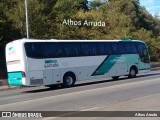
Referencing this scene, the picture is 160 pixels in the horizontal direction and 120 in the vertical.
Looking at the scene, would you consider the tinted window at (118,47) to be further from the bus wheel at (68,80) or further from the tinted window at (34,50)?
the tinted window at (34,50)

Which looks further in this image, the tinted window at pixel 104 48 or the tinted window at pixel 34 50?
the tinted window at pixel 104 48

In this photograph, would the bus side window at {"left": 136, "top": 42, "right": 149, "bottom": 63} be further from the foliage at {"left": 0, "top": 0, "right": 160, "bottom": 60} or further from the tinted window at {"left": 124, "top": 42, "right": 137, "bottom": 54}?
the foliage at {"left": 0, "top": 0, "right": 160, "bottom": 60}

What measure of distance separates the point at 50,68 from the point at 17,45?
2340mm

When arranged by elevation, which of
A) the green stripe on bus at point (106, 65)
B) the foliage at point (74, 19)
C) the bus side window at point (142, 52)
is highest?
the foliage at point (74, 19)

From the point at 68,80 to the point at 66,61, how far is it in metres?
1.16

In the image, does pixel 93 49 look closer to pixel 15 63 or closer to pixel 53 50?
pixel 53 50

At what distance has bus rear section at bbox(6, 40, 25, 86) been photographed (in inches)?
883

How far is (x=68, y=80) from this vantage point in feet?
80.0

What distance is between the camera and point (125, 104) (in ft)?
42.6

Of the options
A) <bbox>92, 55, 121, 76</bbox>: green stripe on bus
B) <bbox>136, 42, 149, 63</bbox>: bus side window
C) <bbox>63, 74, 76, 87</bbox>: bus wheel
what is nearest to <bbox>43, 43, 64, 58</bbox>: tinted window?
<bbox>63, 74, 76, 87</bbox>: bus wheel

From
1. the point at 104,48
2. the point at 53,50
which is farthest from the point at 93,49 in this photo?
the point at 53,50

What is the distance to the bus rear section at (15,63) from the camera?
22.4 metres

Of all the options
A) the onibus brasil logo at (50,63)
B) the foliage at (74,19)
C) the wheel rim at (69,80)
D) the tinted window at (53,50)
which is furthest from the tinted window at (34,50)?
the foliage at (74,19)

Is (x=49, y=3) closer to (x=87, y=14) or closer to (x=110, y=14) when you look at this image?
(x=87, y=14)
